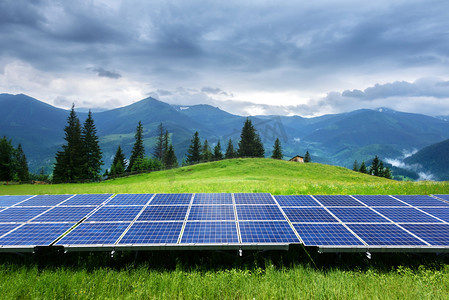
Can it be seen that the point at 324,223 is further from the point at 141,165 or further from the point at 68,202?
the point at 141,165

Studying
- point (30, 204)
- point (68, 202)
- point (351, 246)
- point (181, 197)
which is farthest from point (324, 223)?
point (30, 204)

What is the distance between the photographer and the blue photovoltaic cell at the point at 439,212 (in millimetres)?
10180

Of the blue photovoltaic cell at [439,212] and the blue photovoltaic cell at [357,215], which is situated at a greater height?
the blue photovoltaic cell at [357,215]

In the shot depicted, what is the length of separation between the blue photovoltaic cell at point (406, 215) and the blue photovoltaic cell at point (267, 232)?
524 centimetres

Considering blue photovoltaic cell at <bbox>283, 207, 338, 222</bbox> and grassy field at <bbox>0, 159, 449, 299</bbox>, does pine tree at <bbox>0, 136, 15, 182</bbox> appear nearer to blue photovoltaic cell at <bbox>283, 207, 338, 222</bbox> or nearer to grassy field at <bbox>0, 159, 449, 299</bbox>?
grassy field at <bbox>0, 159, 449, 299</bbox>

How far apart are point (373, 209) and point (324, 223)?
3.56m

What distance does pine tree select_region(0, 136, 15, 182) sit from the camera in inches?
2621

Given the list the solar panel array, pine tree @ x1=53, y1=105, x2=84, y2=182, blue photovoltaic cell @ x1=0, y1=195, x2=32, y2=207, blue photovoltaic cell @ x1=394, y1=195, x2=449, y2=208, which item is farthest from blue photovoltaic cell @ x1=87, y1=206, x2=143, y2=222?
pine tree @ x1=53, y1=105, x2=84, y2=182

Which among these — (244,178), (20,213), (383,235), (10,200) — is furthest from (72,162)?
(383,235)

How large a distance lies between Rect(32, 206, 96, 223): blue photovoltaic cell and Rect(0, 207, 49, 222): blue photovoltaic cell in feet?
1.64

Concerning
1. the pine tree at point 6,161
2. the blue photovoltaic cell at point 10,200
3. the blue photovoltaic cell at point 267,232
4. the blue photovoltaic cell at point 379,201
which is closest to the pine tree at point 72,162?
the pine tree at point 6,161

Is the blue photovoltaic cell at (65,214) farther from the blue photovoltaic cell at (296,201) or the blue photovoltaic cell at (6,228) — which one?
the blue photovoltaic cell at (296,201)

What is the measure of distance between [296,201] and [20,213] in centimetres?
1387

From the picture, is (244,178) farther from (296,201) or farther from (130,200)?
(130,200)
